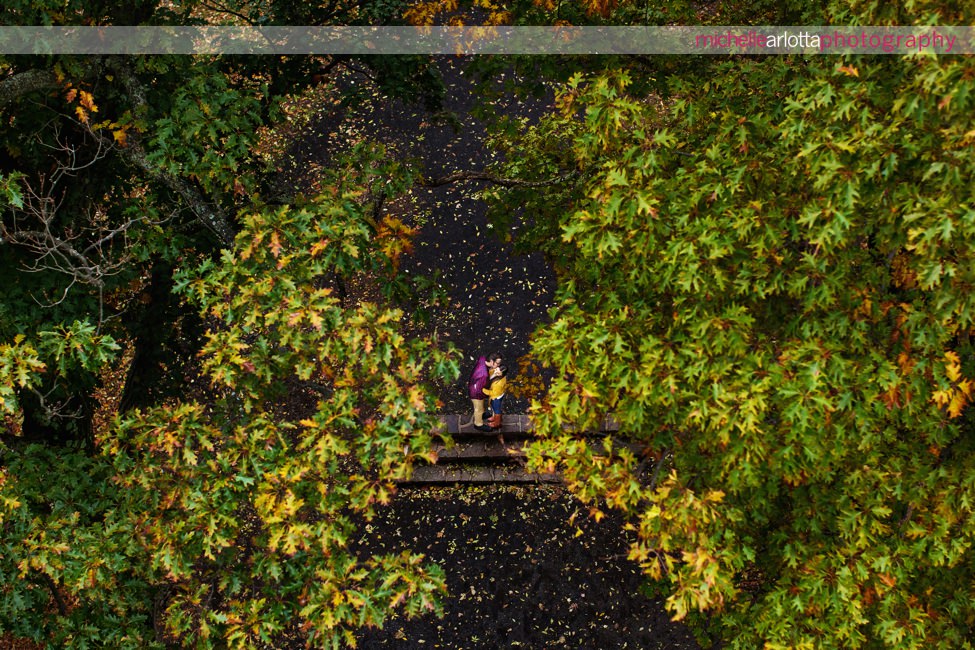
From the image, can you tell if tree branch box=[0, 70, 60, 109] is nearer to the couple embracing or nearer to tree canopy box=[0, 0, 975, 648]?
tree canopy box=[0, 0, 975, 648]

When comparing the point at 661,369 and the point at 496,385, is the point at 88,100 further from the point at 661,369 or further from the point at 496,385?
the point at 496,385

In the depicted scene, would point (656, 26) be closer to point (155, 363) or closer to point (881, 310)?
point (881, 310)

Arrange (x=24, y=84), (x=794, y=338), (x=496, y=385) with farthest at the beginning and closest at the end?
1. (x=496, y=385)
2. (x=24, y=84)
3. (x=794, y=338)

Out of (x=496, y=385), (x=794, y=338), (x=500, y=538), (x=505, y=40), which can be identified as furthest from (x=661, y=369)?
(x=500, y=538)

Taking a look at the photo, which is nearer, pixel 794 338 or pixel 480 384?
pixel 794 338

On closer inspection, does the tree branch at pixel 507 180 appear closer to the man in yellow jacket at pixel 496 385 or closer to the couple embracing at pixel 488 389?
the couple embracing at pixel 488 389

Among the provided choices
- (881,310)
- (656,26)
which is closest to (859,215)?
(881,310)
